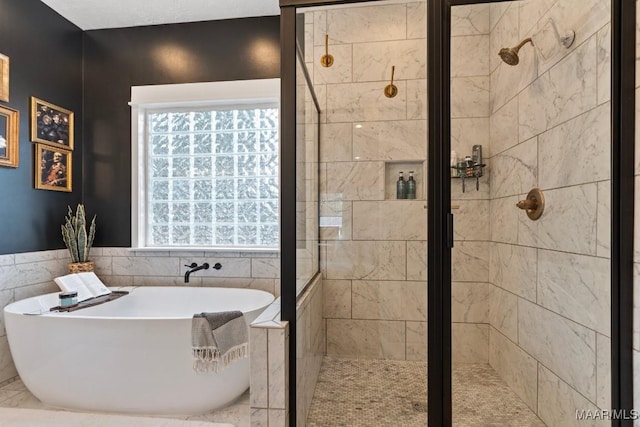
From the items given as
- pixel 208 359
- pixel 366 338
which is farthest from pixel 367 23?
pixel 208 359

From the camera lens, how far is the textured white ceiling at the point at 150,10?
8.63ft

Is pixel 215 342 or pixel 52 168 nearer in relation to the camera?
pixel 215 342

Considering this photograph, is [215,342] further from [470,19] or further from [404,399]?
[470,19]

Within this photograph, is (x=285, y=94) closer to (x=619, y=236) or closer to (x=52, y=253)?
(x=619, y=236)

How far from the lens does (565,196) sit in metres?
1.48

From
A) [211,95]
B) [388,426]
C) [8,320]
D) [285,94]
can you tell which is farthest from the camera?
[211,95]

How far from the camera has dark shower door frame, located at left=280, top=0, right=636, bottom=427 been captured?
1244mm

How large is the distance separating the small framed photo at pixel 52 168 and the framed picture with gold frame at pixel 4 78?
15.2 inches

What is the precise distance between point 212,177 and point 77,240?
4.04ft

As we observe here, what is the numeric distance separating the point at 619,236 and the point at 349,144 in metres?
1.51

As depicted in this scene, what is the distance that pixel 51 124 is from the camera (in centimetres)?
267

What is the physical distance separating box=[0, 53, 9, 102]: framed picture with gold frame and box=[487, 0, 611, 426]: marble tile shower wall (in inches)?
122

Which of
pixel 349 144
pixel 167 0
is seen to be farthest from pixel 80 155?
pixel 349 144

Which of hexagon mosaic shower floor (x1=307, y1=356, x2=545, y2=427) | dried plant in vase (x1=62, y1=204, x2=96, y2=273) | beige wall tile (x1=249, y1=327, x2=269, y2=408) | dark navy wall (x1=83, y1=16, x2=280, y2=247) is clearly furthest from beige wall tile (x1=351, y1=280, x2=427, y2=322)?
dried plant in vase (x1=62, y1=204, x2=96, y2=273)
